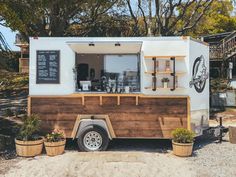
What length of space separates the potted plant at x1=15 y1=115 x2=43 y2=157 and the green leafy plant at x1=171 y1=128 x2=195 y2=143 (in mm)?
3394

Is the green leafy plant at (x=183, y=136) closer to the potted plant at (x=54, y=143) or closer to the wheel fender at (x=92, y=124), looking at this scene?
the wheel fender at (x=92, y=124)

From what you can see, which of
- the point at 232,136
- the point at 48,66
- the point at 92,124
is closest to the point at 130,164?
the point at 92,124

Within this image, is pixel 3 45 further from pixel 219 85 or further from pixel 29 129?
pixel 219 85

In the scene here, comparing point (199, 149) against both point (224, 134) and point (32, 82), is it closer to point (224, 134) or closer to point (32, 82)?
point (224, 134)

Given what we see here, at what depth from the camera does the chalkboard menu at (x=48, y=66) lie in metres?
9.84

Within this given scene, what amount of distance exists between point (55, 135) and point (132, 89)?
95.5 inches

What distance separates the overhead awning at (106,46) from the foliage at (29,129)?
85.1 inches

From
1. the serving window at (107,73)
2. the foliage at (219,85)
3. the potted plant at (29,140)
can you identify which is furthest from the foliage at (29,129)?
the foliage at (219,85)

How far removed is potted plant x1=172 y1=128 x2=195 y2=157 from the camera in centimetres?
904

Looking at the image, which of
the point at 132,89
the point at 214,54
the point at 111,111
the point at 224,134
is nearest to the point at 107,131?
the point at 111,111

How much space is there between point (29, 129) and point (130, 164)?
268 cm

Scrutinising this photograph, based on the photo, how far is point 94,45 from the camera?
9695mm

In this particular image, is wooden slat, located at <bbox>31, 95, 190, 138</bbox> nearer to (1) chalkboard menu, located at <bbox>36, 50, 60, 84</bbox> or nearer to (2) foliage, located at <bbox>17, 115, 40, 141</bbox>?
(2) foliage, located at <bbox>17, 115, 40, 141</bbox>

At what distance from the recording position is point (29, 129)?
29.6 feet
